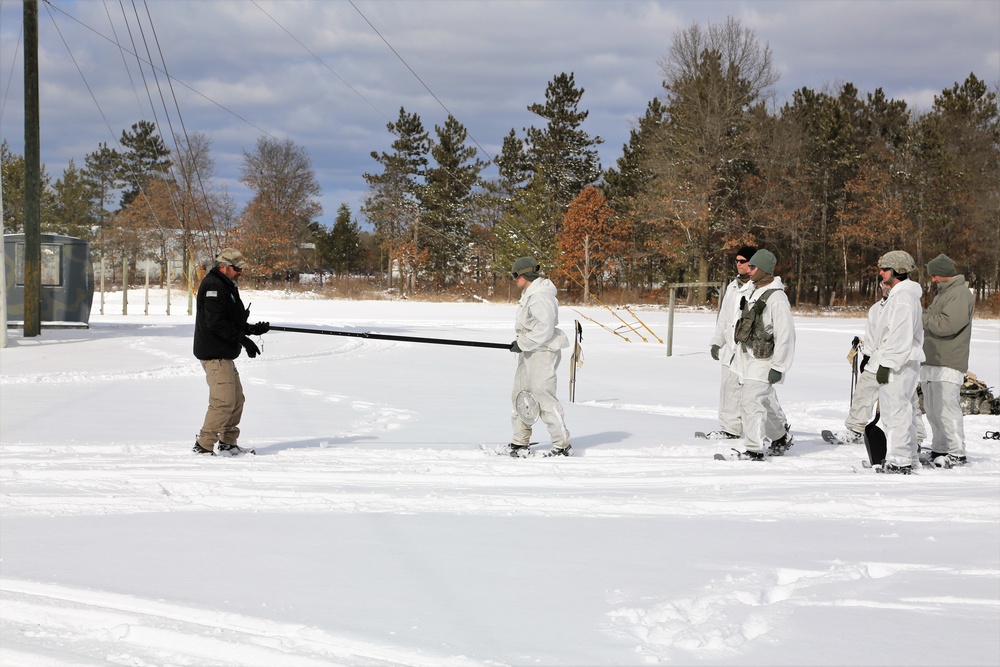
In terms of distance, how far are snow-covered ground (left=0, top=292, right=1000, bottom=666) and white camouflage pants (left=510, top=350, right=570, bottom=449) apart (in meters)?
0.31

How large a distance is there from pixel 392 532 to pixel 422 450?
9.92 ft

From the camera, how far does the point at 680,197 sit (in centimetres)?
4862

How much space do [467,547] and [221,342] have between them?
373 centimetres

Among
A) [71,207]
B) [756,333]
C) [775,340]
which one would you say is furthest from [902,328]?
[71,207]

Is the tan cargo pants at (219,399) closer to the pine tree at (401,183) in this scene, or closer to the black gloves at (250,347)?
the black gloves at (250,347)

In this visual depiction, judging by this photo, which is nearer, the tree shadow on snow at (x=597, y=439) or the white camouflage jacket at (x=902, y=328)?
the white camouflage jacket at (x=902, y=328)

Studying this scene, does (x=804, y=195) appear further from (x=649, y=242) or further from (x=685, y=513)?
(x=685, y=513)

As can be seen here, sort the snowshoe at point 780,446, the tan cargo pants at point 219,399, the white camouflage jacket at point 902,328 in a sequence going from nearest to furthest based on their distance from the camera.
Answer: the white camouflage jacket at point 902,328
the tan cargo pants at point 219,399
the snowshoe at point 780,446

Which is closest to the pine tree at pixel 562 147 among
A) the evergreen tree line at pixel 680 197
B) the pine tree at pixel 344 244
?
the evergreen tree line at pixel 680 197

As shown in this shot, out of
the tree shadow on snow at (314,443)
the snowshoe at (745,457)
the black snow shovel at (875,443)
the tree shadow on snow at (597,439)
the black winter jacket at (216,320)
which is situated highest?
the black winter jacket at (216,320)

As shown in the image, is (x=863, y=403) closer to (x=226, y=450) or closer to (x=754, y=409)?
(x=754, y=409)

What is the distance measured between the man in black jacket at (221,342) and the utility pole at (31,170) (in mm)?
13722

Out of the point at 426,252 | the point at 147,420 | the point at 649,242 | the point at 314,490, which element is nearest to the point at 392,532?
the point at 314,490

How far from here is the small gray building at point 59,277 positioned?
73.0ft
